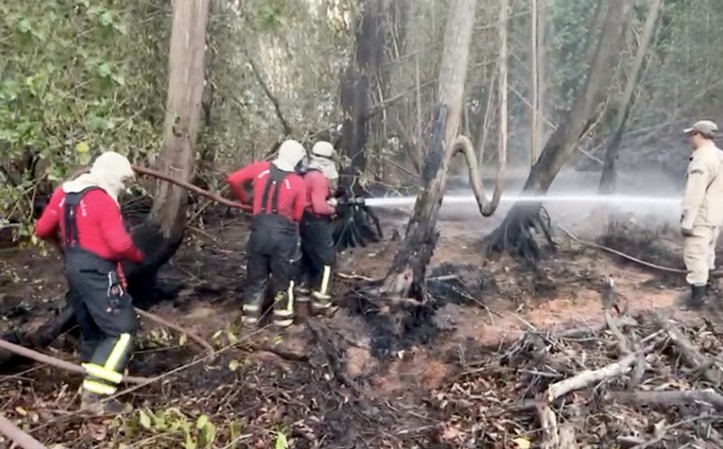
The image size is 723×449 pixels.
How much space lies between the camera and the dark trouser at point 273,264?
230 inches

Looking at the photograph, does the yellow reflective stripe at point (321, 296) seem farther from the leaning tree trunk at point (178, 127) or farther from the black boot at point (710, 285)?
the black boot at point (710, 285)

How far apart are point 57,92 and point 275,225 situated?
6.49 feet

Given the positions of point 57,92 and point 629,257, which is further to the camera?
point 629,257

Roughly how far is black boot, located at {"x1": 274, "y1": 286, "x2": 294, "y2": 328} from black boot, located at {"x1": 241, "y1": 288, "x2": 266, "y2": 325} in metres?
0.15

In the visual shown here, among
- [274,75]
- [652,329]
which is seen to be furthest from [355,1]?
[652,329]

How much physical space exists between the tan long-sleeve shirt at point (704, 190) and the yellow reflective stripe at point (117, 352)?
5.19m

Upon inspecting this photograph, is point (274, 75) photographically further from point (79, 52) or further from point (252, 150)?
point (79, 52)

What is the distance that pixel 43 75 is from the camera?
487cm

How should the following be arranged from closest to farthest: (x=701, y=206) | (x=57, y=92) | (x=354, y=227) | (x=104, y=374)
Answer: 1. (x=104, y=374)
2. (x=57, y=92)
3. (x=701, y=206)
4. (x=354, y=227)

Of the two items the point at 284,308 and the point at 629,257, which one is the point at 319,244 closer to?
the point at 284,308

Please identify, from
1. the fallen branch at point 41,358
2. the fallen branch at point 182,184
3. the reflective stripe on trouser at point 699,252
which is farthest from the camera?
the reflective stripe on trouser at point 699,252

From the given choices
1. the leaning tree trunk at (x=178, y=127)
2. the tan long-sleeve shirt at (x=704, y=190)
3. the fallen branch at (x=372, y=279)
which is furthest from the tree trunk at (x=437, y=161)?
the tan long-sleeve shirt at (x=704, y=190)

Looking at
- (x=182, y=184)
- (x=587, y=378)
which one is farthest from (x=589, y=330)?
(x=182, y=184)

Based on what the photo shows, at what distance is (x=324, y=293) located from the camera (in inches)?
255
